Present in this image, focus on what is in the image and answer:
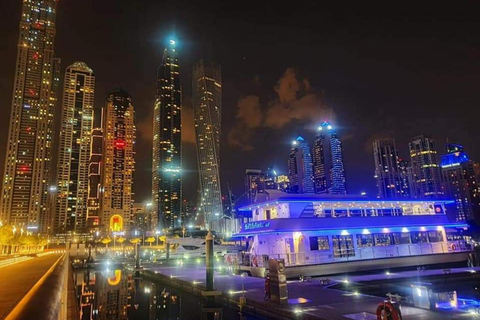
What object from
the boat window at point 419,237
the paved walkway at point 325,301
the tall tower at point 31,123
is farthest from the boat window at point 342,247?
the tall tower at point 31,123

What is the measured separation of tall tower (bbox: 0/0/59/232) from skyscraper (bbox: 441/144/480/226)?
174989mm

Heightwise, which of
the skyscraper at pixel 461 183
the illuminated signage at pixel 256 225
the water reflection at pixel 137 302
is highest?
the skyscraper at pixel 461 183

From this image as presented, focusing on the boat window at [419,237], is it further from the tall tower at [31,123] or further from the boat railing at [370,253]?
the tall tower at [31,123]

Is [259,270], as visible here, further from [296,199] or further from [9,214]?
[9,214]

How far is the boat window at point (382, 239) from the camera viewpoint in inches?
1217

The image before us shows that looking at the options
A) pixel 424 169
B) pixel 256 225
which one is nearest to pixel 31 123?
pixel 256 225

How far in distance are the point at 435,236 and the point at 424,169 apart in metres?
162

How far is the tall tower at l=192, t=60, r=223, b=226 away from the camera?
132 metres

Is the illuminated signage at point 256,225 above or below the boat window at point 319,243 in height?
above

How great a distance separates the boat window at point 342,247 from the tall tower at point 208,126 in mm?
102307

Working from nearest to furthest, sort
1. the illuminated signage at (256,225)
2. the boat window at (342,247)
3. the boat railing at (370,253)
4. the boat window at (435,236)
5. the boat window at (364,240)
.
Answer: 1. the boat railing at (370,253)
2. the illuminated signage at (256,225)
3. the boat window at (342,247)
4. the boat window at (364,240)
5. the boat window at (435,236)

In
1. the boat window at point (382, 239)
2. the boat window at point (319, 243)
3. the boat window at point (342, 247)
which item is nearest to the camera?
the boat window at point (319, 243)

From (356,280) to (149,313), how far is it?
13.5 meters

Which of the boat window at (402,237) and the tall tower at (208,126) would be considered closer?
the boat window at (402,237)
